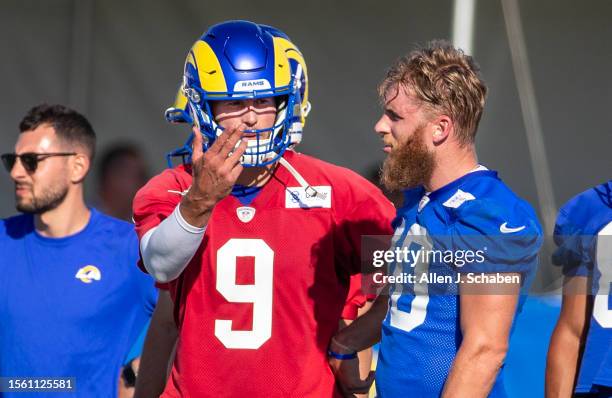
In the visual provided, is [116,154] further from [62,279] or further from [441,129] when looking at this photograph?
[441,129]

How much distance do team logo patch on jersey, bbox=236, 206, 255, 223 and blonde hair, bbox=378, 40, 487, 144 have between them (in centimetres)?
62

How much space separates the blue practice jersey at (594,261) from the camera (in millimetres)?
3561

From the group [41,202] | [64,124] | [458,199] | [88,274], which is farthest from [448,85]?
[64,124]

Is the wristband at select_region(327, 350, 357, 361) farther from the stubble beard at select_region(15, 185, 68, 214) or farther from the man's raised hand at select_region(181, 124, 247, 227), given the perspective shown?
the stubble beard at select_region(15, 185, 68, 214)

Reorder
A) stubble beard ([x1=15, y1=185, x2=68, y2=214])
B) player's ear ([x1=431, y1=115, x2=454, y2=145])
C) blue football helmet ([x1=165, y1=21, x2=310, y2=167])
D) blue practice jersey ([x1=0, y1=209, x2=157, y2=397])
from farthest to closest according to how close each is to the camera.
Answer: stubble beard ([x1=15, y1=185, x2=68, y2=214]) < blue practice jersey ([x1=0, y1=209, x2=157, y2=397]) < blue football helmet ([x1=165, y1=21, x2=310, y2=167]) < player's ear ([x1=431, y1=115, x2=454, y2=145])

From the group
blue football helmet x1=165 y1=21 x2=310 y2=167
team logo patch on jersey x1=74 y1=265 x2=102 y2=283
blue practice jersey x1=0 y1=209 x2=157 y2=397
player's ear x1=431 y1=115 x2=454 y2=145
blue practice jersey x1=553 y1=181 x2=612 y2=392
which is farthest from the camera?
team logo patch on jersey x1=74 y1=265 x2=102 y2=283

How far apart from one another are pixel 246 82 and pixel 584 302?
4.58 feet

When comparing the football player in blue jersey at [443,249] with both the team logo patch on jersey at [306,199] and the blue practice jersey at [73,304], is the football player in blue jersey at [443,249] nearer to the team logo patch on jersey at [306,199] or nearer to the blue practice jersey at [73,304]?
the team logo patch on jersey at [306,199]

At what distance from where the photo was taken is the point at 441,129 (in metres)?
3.20

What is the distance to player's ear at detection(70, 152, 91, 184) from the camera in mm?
5090

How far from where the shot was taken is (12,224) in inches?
195

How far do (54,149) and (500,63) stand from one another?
2791mm

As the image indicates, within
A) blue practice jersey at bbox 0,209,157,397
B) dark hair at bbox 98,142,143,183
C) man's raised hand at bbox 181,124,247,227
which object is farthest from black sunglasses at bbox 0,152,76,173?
man's raised hand at bbox 181,124,247,227

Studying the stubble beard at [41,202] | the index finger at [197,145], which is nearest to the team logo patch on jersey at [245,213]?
the index finger at [197,145]
